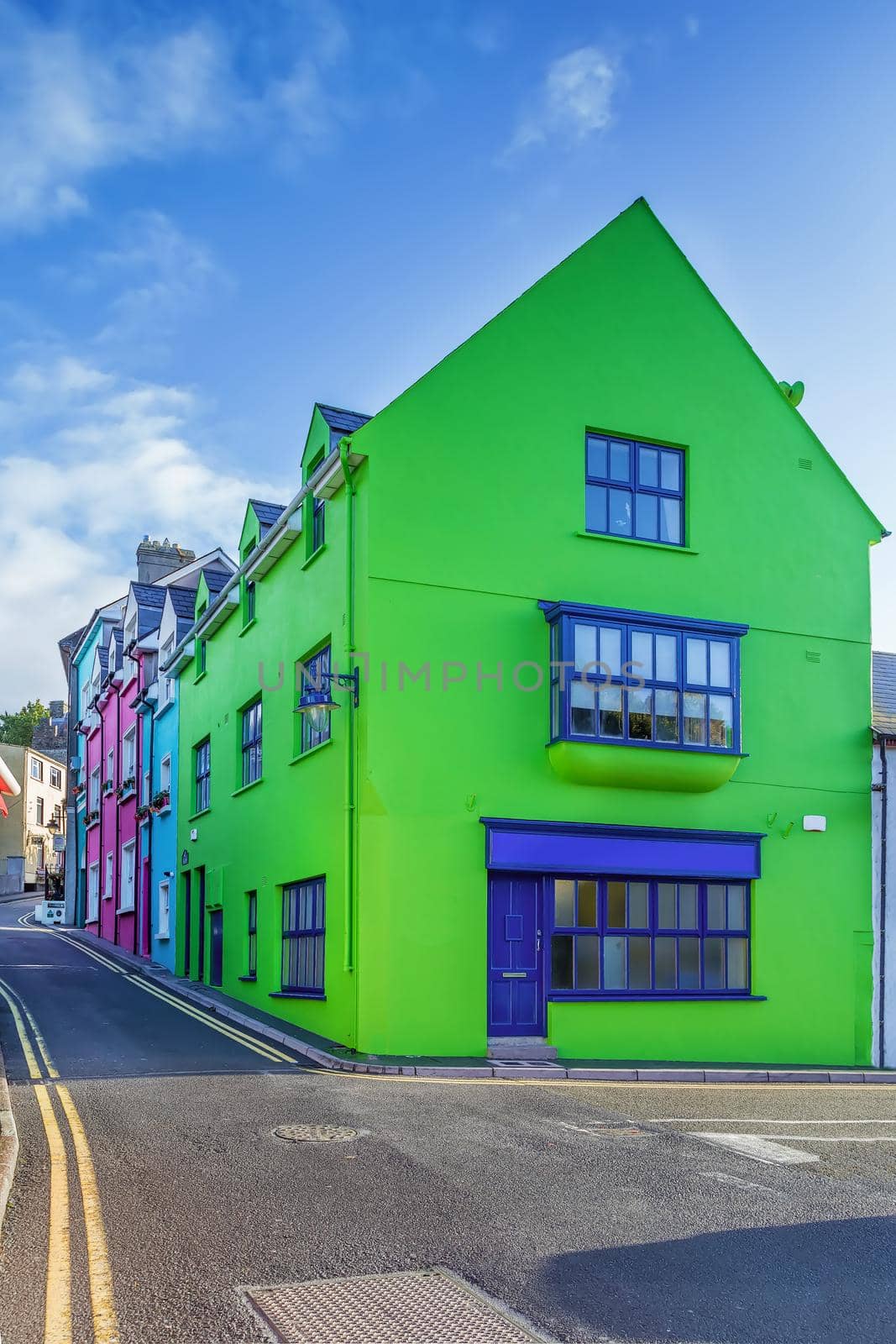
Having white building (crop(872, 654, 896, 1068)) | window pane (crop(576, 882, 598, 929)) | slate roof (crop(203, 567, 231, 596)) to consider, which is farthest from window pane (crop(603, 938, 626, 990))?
slate roof (crop(203, 567, 231, 596))

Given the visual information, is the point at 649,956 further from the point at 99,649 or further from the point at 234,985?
the point at 99,649

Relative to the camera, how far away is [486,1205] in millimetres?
7469

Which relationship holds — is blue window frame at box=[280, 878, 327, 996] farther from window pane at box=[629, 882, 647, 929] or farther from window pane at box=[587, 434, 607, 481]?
window pane at box=[587, 434, 607, 481]

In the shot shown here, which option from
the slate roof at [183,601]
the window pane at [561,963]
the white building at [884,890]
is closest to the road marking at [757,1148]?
the window pane at [561,963]

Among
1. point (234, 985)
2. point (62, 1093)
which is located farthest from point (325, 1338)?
point (234, 985)

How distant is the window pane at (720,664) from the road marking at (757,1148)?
8114 millimetres

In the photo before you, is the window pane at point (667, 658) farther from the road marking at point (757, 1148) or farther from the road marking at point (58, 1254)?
the road marking at point (58, 1254)

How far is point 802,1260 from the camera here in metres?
6.55

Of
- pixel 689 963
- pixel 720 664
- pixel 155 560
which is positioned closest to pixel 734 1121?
pixel 689 963

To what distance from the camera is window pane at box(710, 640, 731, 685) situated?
56.7 feet

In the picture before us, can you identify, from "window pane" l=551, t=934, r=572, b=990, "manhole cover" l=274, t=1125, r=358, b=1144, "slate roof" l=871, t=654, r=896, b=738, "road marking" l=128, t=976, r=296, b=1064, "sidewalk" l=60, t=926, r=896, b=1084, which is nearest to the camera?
"manhole cover" l=274, t=1125, r=358, b=1144

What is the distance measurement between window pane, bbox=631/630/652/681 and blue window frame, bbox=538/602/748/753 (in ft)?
0.04

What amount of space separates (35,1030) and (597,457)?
37.3 feet

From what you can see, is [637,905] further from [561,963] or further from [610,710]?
[610,710]
